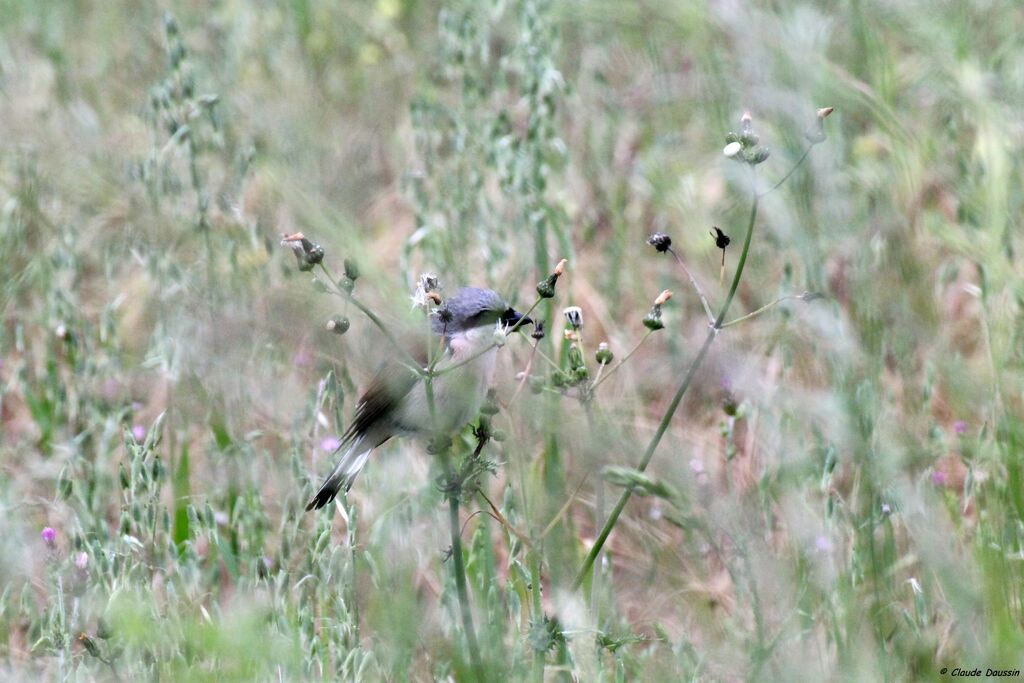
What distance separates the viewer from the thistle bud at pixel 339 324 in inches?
74.7

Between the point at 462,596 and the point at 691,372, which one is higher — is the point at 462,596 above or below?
below

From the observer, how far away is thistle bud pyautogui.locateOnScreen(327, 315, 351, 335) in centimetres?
190

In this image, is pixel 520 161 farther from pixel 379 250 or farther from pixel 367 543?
pixel 379 250

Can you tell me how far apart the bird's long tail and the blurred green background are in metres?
0.08

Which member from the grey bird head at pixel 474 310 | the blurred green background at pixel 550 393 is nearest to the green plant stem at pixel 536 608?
the blurred green background at pixel 550 393

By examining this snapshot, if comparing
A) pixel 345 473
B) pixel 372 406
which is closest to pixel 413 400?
pixel 372 406

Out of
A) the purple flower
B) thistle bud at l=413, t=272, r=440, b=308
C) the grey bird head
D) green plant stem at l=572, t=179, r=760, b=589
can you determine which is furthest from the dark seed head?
the purple flower

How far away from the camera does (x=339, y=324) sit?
1953mm

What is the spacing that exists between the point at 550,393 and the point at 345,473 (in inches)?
60.1

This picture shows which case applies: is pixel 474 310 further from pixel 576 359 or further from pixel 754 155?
pixel 754 155

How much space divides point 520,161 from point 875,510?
1839 mm

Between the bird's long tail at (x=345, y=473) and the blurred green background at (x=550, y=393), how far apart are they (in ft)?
A: 0.26

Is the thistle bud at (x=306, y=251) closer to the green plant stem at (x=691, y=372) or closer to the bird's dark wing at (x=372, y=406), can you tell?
the green plant stem at (x=691, y=372)

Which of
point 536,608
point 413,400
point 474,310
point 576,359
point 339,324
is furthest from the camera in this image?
point 474,310
